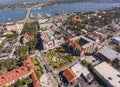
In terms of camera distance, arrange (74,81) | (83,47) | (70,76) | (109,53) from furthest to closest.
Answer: (83,47), (109,53), (70,76), (74,81)

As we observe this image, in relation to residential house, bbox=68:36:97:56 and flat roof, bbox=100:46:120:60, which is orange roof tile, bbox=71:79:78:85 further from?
flat roof, bbox=100:46:120:60

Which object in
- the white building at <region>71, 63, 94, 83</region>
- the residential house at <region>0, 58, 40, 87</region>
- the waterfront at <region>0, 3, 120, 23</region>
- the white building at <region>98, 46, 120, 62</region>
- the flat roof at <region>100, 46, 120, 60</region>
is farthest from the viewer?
the waterfront at <region>0, 3, 120, 23</region>

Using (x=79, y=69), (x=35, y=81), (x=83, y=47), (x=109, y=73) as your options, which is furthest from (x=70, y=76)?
(x=83, y=47)

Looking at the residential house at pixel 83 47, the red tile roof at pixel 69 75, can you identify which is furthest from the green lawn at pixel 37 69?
the residential house at pixel 83 47

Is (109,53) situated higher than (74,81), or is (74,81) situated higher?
(109,53)

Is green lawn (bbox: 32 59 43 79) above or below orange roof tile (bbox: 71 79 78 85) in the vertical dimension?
above

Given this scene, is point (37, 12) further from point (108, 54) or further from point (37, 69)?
point (108, 54)

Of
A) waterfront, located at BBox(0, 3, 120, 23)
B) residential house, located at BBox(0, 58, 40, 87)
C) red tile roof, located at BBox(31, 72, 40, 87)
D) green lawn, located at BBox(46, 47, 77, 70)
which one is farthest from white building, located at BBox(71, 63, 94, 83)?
waterfront, located at BBox(0, 3, 120, 23)

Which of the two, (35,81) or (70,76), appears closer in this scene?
(35,81)

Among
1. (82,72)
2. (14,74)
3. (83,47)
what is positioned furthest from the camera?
(83,47)
